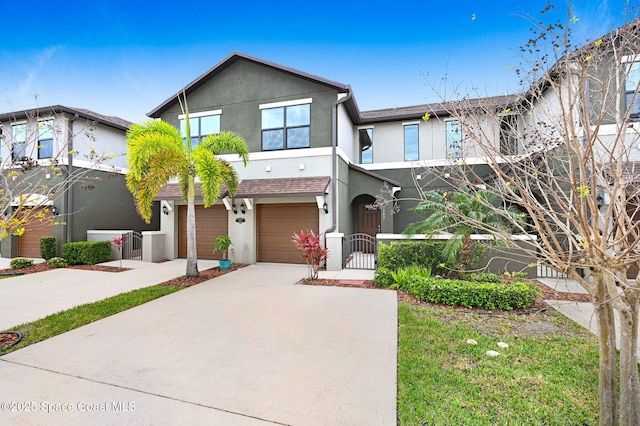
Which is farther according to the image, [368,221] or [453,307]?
[368,221]

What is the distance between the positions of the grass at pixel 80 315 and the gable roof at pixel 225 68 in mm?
8890

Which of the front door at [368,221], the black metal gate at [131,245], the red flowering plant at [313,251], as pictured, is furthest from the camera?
the front door at [368,221]

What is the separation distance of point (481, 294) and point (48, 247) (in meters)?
16.6

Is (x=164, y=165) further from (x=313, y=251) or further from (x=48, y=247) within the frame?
(x=48, y=247)

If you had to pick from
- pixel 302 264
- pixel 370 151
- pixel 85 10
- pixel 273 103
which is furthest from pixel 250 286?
pixel 85 10

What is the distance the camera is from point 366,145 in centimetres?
1579

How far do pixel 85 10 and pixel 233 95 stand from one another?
5738 millimetres

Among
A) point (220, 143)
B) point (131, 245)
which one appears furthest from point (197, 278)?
point (131, 245)

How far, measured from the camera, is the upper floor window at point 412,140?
14.5 meters

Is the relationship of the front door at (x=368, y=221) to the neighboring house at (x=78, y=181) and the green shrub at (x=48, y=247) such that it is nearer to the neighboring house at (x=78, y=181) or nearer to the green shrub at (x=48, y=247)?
the neighboring house at (x=78, y=181)

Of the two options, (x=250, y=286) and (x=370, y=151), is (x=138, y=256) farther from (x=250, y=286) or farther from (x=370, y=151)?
(x=370, y=151)

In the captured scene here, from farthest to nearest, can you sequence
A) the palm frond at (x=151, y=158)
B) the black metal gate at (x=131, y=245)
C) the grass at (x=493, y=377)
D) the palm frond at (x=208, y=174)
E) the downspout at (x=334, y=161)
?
the black metal gate at (x=131, y=245)
the downspout at (x=334, y=161)
the palm frond at (x=208, y=174)
the palm frond at (x=151, y=158)
the grass at (x=493, y=377)

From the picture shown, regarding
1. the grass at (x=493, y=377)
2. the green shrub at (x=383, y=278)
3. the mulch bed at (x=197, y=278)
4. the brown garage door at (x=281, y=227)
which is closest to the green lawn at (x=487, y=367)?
the grass at (x=493, y=377)

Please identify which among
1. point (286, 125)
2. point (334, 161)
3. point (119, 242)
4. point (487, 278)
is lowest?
point (487, 278)
